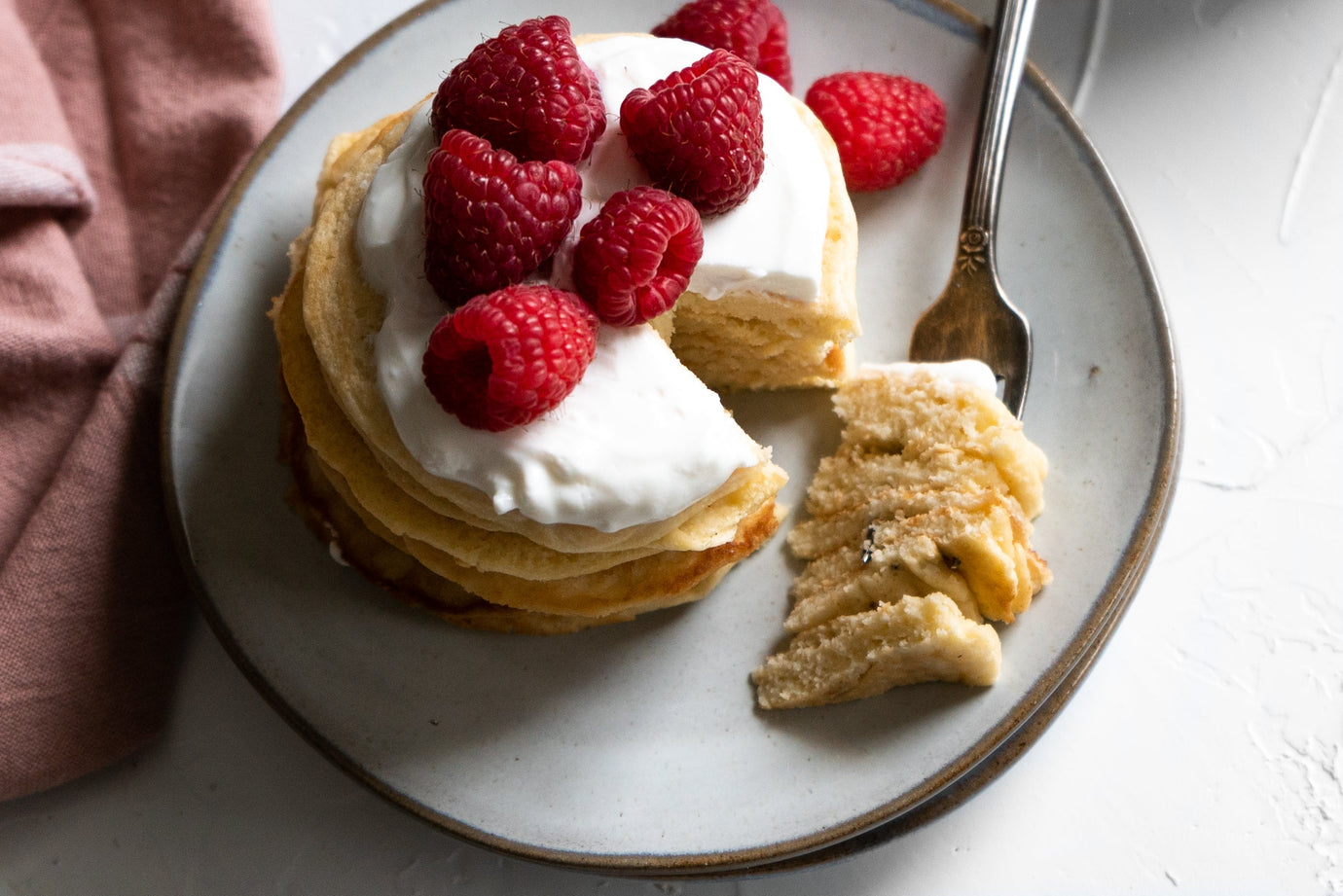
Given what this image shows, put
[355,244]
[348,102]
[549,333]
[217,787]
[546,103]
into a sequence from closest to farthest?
[549,333] → [546,103] → [355,244] → [217,787] → [348,102]

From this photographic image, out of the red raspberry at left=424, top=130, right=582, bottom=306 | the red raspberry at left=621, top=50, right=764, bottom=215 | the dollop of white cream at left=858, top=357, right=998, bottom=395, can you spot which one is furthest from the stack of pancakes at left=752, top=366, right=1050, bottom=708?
the red raspberry at left=424, top=130, right=582, bottom=306

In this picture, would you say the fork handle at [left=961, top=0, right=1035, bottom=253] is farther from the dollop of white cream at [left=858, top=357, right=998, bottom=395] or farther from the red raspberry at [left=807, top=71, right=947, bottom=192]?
the dollop of white cream at [left=858, top=357, right=998, bottom=395]

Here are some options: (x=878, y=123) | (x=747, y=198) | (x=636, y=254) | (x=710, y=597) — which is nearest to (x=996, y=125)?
(x=878, y=123)

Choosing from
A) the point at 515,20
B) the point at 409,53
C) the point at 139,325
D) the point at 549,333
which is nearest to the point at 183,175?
the point at 139,325

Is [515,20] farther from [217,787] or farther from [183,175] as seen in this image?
[217,787]

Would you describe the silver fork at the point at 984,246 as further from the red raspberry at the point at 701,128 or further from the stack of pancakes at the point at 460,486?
the red raspberry at the point at 701,128
